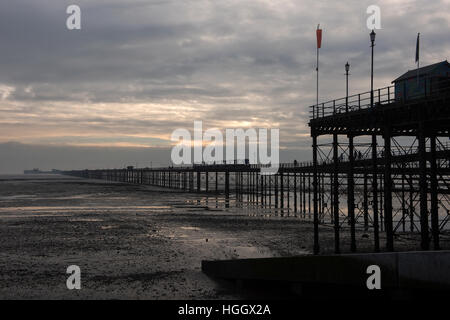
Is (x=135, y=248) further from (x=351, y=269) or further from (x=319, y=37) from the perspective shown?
(x=319, y=37)

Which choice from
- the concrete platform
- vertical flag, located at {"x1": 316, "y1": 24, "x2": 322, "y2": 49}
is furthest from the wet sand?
vertical flag, located at {"x1": 316, "y1": 24, "x2": 322, "y2": 49}

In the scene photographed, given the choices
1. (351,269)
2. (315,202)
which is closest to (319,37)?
(315,202)

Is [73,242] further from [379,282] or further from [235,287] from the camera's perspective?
[379,282]

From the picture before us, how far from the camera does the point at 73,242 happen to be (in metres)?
26.7

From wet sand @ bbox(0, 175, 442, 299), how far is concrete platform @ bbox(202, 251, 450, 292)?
120 cm

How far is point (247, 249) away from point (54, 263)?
36.6 ft

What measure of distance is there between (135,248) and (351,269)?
51.7ft

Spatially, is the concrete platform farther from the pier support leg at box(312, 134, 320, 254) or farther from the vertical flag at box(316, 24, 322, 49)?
the vertical flag at box(316, 24, 322, 49)

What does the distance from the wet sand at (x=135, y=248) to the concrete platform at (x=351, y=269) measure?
3.93 feet

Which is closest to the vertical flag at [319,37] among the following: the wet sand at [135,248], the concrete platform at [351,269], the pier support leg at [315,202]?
the pier support leg at [315,202]

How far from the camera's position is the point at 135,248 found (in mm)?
24891

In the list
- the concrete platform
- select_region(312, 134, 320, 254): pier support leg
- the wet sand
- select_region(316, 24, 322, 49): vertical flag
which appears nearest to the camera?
the concrete platform

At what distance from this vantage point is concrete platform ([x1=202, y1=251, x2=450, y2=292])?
1074 centimetres

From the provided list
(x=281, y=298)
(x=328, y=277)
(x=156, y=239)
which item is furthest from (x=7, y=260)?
(x=328, y=277)
